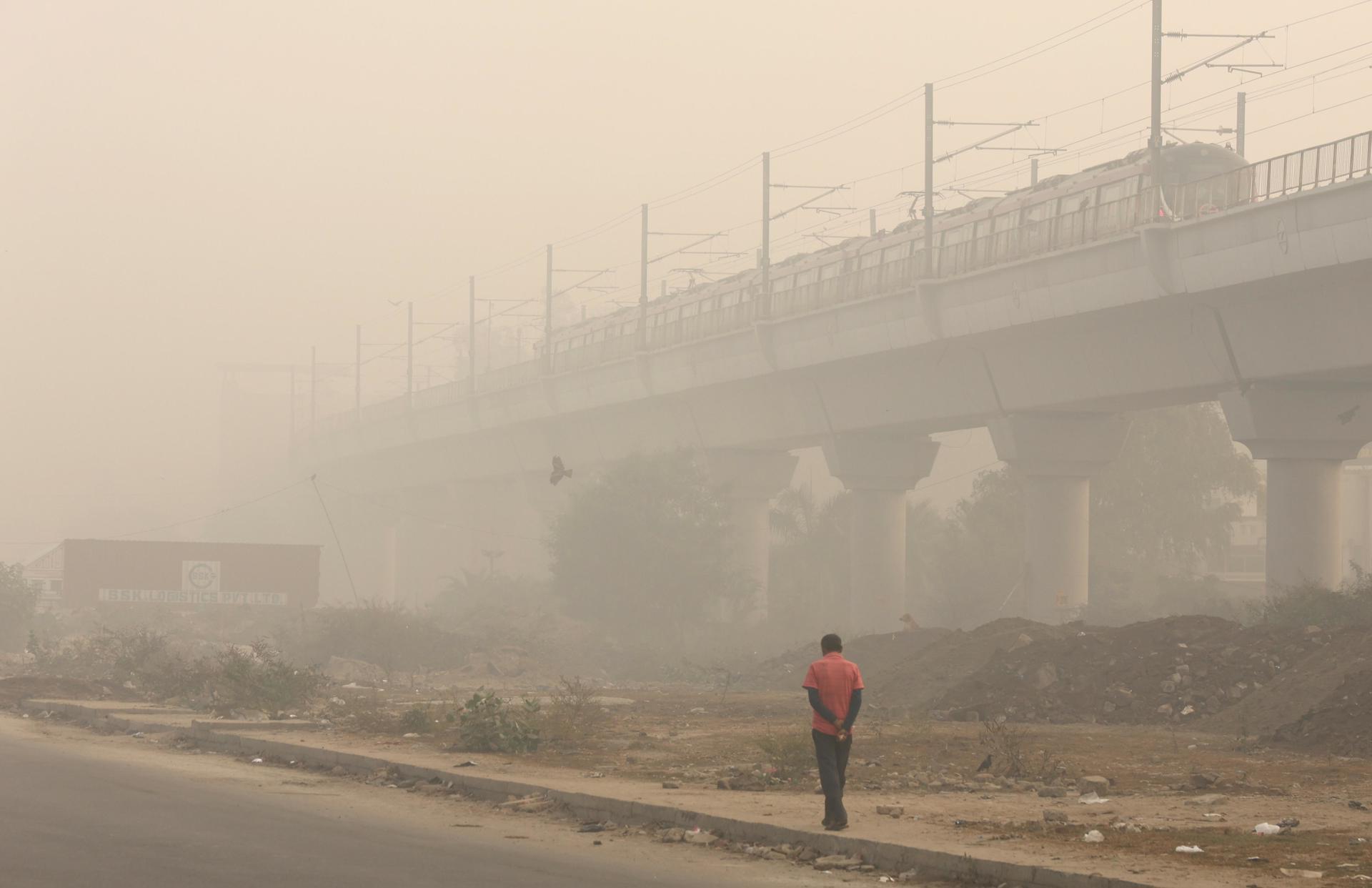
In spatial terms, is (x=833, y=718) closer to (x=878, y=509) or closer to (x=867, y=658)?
(x=867, y=658)

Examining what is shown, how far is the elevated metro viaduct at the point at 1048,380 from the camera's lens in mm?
29422

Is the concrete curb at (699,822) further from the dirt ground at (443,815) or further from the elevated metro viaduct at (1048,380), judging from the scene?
the elevated metro viaduct at (1048,380)

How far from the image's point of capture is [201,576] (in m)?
65.6

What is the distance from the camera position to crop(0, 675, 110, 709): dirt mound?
27.2 meters

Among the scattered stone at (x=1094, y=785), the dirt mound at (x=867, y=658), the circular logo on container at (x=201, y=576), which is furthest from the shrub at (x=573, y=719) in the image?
the circular logo on container at (x=201, y=576)

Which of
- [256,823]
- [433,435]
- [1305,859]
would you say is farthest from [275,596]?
[1305,859]

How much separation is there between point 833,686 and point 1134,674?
13.2 meters

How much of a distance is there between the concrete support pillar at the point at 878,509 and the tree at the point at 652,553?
18.2 ft

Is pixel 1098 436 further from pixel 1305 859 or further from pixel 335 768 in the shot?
pixel 1305 859

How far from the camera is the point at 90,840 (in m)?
10.8

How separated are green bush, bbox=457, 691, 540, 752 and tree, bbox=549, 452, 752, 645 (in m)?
35.9

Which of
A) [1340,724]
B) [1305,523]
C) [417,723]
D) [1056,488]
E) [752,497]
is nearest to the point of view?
[1340,724]

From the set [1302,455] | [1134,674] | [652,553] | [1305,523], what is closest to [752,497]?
[652,553]

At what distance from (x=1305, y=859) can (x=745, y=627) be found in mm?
47023
